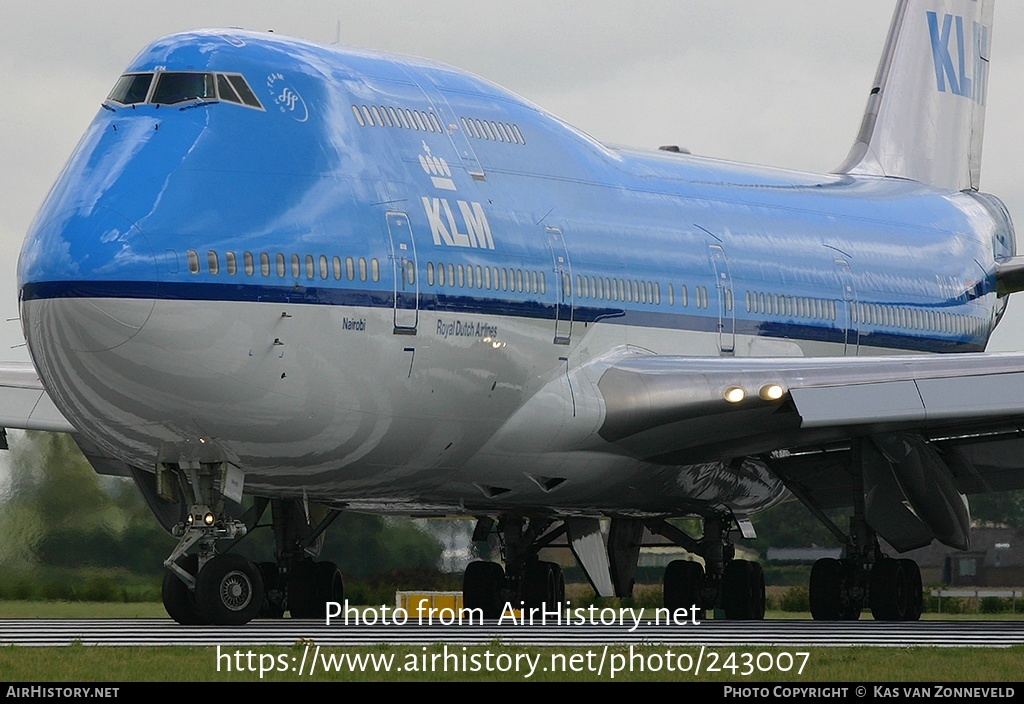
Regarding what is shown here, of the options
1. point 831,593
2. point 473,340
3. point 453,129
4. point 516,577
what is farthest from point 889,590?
point 453,129

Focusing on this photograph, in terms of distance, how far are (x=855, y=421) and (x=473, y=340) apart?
423 centimetres

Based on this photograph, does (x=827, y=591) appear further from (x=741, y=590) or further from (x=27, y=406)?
(x=27, y=406)

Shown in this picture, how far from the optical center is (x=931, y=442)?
25031 mm

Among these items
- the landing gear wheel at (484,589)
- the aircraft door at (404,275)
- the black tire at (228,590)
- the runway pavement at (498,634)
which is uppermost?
the aircraft door at (404,275)

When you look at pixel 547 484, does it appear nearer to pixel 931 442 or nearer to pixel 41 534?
pixel 931 442

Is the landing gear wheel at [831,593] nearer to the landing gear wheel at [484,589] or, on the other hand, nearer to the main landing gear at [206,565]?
the landing gear wheel at [484,589]

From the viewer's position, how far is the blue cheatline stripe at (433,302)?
18141 mm

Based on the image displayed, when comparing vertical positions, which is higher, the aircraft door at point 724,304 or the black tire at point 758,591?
the aircraft door at point 724,304

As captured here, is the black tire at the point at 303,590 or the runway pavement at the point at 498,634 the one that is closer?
the runway pavement at the point at 498,634

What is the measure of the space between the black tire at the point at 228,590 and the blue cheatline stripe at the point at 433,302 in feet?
8.38

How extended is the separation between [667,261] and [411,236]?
5.12 m

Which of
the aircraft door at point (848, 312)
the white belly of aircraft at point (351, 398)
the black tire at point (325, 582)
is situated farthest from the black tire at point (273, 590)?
the aircraft door at point (848, 312)

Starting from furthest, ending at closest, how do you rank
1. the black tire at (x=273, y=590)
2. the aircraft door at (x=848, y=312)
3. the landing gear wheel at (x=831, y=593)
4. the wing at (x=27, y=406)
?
the aircraft door at (x=848, y=312) < the landing gear wheel at (x=831, y=593) < the black tire at (x=273, y=590) < the wing at (x=27, y=406)

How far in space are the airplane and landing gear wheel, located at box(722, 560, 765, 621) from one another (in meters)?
0.04
